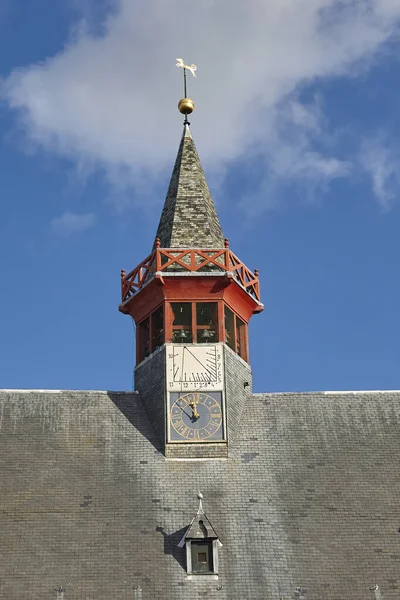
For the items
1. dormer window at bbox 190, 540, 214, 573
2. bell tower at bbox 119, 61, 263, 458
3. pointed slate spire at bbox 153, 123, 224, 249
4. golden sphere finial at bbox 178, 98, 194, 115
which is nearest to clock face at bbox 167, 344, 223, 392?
bell tower at bbox 119, 61, 263, 458

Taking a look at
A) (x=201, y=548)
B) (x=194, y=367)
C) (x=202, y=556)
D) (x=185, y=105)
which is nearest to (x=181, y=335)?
(x=194, y=367)

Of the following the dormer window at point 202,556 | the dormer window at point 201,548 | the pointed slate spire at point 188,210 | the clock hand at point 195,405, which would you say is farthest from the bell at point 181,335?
the dormer window at point 202,556

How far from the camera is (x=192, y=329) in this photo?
43.2 m

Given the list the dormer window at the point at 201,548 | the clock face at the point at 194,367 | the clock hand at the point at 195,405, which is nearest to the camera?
the dormer window at the point at 201,548

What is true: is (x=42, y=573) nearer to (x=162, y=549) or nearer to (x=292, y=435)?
(x=162, y=549)

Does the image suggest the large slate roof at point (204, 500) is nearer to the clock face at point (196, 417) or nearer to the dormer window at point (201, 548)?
the dormer window at point (201, 548)

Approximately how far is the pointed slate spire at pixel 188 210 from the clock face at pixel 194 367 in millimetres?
4834

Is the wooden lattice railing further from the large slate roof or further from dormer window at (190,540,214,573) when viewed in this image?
dormer window at (190,540,214,573)

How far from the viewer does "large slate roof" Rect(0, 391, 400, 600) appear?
35375 millimetres

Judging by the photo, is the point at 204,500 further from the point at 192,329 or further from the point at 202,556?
the point at 192,329

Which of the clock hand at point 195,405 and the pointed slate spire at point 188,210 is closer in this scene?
the clock hand at point 195,405

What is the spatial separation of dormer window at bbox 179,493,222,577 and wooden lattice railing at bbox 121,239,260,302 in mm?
11107

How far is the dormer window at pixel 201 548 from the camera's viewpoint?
35781 millimetres

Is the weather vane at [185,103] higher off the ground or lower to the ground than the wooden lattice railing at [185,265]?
higher
